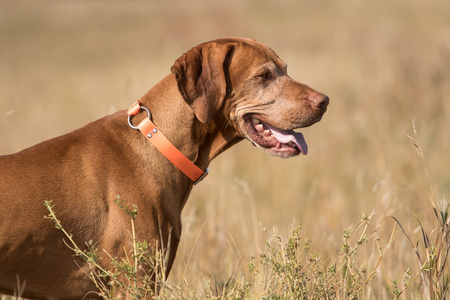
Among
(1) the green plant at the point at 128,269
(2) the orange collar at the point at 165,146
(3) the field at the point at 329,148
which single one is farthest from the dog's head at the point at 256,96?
(1) the green plant at the point at 128,269

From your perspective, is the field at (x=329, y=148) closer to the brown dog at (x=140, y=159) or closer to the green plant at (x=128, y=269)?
the green plant at (x=128, y=269)

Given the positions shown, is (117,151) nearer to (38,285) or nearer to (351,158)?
(38,285)

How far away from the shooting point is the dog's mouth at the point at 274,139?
374 cm

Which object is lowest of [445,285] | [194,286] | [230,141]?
[194,286]

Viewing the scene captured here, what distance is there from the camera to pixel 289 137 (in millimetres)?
3768

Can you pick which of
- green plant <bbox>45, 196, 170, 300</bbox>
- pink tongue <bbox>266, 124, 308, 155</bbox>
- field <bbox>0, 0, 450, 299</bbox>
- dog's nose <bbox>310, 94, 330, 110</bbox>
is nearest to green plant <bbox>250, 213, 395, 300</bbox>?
field <bbox>0, 0, 450, 299</bbox>

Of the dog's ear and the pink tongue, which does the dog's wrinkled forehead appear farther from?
the pink tongue

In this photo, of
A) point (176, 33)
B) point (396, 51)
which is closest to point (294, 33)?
point (176, 33)

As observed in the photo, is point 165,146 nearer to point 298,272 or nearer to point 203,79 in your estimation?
point 203,79

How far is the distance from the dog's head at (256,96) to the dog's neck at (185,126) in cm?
8

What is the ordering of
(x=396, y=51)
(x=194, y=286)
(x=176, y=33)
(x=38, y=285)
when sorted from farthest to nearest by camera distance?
(x=176, y=33)
(x=396, y=51)
(x=194, y=286)
(x=38, y=285)

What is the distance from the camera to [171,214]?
347 centimetres

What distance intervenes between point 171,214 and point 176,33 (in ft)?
79.2

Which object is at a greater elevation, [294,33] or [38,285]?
[38,285]
